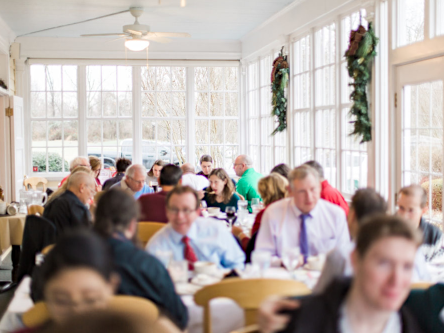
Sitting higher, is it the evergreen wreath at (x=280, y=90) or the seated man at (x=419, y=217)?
the evergreen wreath at (x=280, y=90)

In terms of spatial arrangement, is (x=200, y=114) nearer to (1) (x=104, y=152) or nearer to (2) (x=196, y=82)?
(2) (x=196, y=82)

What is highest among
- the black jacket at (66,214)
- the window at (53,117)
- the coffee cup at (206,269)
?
the window at (53,117)

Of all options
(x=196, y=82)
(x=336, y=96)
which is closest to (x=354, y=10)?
(x=336, y=96)

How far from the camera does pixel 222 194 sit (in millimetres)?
6543

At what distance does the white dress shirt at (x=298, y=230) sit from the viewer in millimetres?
3947

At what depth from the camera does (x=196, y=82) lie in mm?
11641

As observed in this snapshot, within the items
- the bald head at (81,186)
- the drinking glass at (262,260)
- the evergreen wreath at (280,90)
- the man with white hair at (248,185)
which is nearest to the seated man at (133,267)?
the drinking glass at (262,260)

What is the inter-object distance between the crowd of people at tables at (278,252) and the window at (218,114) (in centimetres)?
634

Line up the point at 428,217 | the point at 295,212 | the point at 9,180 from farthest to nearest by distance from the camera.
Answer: the point at 9,180, the point at 428,217, the point at 295,212

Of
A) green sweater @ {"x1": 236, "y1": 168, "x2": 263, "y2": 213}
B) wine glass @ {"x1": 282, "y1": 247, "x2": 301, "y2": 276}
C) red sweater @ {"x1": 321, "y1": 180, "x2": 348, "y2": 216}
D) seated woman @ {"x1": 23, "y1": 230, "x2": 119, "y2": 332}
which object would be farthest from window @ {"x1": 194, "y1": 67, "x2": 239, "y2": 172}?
seated woman @ {"x1": 23, "y1": 230, "x2": 119, "y2": 332}

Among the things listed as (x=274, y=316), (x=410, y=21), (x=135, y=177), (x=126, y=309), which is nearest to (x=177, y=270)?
(x=274, y=316)

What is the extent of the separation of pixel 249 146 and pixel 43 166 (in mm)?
4095

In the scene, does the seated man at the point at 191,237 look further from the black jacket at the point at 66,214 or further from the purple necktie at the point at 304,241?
the black jacket at the point at 66,214

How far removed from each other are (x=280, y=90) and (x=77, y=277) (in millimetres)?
7464
